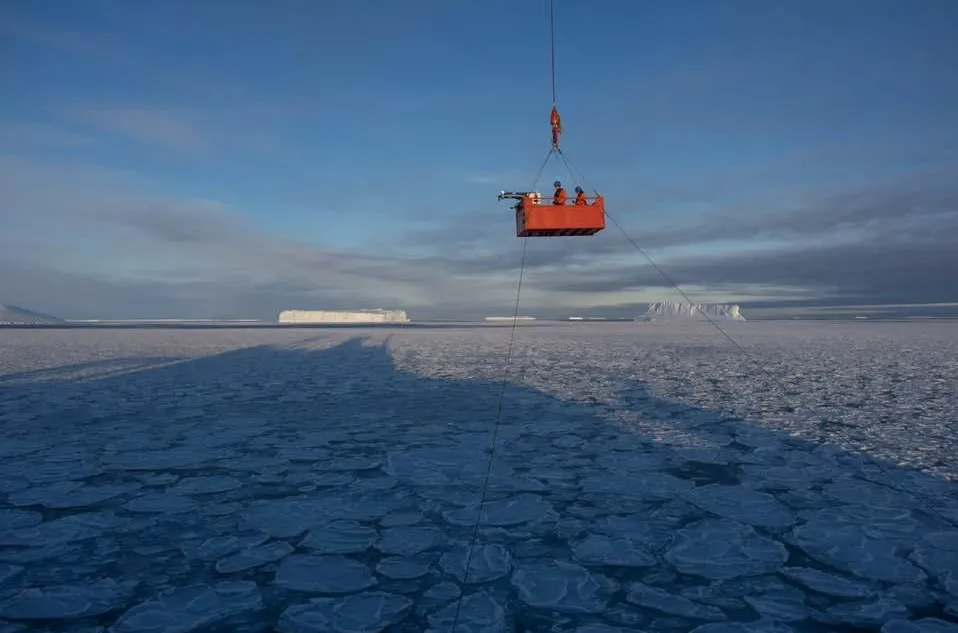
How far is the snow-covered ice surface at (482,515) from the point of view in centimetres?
263

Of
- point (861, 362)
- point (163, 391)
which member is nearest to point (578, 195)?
point (163, 391)

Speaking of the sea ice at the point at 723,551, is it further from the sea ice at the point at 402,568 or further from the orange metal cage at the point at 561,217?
the orange metal cage at the point at 561,217

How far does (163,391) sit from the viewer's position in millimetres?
9375

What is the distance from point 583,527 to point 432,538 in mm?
930

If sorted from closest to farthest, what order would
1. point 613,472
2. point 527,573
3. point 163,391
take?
point 527,573
point 613,472
point 163,391

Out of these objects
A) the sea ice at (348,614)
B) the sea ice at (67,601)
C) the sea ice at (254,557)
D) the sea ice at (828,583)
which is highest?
the sea ice at (828,583)

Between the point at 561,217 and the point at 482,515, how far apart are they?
187 inches

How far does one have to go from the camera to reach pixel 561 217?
7.64 meters

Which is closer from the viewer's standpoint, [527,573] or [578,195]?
[527,573]

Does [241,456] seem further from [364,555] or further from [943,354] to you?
[943,354]

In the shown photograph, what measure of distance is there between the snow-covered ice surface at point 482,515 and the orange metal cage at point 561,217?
2.39 metres

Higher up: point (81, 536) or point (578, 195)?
point (578, 195)

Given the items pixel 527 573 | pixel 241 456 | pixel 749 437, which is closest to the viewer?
pixel 527 573

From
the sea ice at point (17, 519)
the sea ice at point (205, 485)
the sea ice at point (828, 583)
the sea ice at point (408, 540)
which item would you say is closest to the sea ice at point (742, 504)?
the sea ice at point (828, 583)
